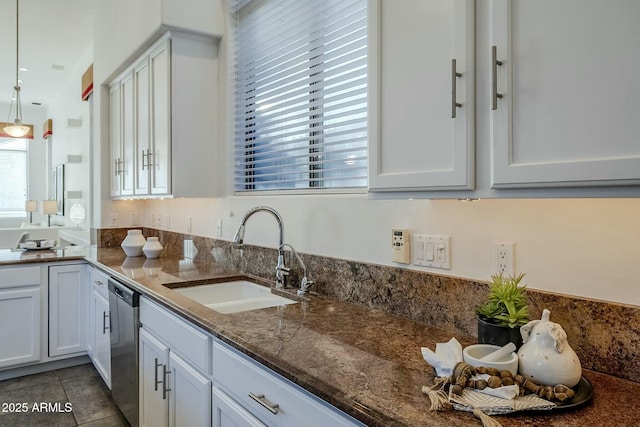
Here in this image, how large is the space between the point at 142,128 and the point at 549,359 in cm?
303

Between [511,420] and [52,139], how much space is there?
924cm

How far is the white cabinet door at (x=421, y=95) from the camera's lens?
1083mm

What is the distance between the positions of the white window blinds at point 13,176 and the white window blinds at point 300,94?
8142 mm

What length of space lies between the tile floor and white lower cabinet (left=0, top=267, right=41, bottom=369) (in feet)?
0.64

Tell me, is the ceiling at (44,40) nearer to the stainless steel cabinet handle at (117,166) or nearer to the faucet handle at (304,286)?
the stainless steel cabinet handle at (117,166)

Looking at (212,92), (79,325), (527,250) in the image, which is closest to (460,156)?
(527,250)

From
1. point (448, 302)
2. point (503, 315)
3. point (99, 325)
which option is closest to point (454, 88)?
point (503, 315)

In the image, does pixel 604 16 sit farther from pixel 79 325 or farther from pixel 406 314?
pixel 79 325

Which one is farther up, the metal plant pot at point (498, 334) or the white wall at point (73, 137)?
the white wall at point (73, 137)

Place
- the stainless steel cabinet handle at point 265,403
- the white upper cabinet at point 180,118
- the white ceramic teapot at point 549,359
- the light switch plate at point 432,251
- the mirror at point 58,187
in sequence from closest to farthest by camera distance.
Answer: the white ceramic teapot at point 549,359 → the stainless steel cabinet handle at point 265,403 → the light switch plate at point 432,251 → the white upper cabinet at point 180,118 → the mirror at point 58,187

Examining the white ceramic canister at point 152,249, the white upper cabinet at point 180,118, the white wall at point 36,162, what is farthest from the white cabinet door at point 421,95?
the white wall at point 36,162

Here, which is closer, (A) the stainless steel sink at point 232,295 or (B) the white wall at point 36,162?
(A) the stainless steel sink at point 232,295

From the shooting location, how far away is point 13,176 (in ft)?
28.5

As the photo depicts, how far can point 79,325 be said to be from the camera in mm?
3451
